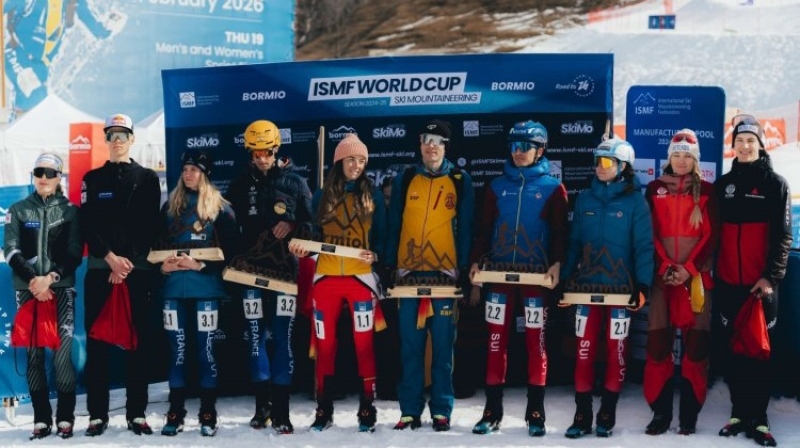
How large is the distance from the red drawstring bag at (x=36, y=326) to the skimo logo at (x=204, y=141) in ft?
5.95

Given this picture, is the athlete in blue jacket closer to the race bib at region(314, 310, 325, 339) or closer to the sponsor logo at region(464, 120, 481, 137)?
the race bib at region(314, 310, 325, 339)

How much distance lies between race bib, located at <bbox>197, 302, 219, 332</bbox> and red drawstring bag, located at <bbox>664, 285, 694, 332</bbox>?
9.57 feet

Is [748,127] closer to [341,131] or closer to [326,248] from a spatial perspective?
[326,248]

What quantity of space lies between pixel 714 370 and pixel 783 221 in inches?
63.9

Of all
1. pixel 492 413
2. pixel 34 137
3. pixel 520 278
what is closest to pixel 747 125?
pixel 520 278

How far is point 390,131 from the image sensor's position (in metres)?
7.01

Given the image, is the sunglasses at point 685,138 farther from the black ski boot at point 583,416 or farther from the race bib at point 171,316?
the race bib at point 171,316

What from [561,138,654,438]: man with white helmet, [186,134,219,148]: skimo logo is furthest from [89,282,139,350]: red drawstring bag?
[561,138,654,438]: man with white helmet

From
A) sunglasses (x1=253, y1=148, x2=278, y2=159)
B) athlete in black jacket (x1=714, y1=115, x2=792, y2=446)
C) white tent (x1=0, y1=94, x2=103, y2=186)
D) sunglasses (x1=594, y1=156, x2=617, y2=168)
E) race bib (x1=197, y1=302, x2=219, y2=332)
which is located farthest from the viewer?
white tent (x1=0, y1=94, x2=103, y2=186)

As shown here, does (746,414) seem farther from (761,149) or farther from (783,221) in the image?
(761,149)

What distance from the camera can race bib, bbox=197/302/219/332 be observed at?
5.93 metres

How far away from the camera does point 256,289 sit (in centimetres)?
602

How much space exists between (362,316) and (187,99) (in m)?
2.45

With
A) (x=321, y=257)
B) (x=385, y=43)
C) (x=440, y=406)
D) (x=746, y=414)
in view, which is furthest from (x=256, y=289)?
(x=385, y=43)
